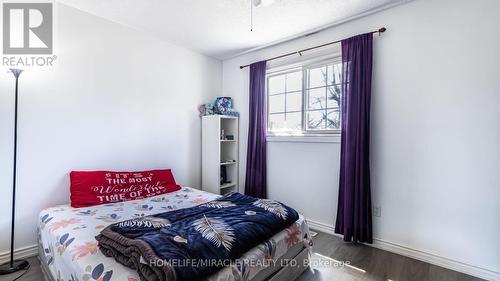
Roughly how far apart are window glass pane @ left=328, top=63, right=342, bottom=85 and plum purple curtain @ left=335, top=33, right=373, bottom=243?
169mm

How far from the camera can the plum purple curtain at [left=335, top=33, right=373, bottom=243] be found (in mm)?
2328

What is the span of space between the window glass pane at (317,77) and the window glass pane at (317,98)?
0.24 feet

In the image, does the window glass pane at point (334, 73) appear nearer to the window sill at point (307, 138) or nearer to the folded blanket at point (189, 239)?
the window sill at point (307, 138)

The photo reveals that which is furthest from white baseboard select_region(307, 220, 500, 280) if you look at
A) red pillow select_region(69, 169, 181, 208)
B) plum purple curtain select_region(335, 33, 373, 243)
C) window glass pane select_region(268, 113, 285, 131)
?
red pillow select_region(69, 169, 181, 208)

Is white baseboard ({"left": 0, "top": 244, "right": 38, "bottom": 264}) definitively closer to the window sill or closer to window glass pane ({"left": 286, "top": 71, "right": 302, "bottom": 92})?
the window sill

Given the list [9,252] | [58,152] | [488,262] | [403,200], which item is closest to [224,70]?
[58,152]

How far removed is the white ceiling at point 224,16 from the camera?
2244 mm

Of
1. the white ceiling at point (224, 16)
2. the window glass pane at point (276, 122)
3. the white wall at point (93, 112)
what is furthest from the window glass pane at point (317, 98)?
the white wall at point (93, 112)

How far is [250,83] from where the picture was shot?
132 inches

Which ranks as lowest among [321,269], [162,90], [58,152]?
[321,269]

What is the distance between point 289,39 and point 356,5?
912mm

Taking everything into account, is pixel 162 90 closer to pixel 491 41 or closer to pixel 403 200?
pixel 403 200

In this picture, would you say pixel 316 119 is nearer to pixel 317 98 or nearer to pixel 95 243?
pixel 317 98

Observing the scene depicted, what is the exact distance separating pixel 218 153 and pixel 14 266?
2.25 meters
